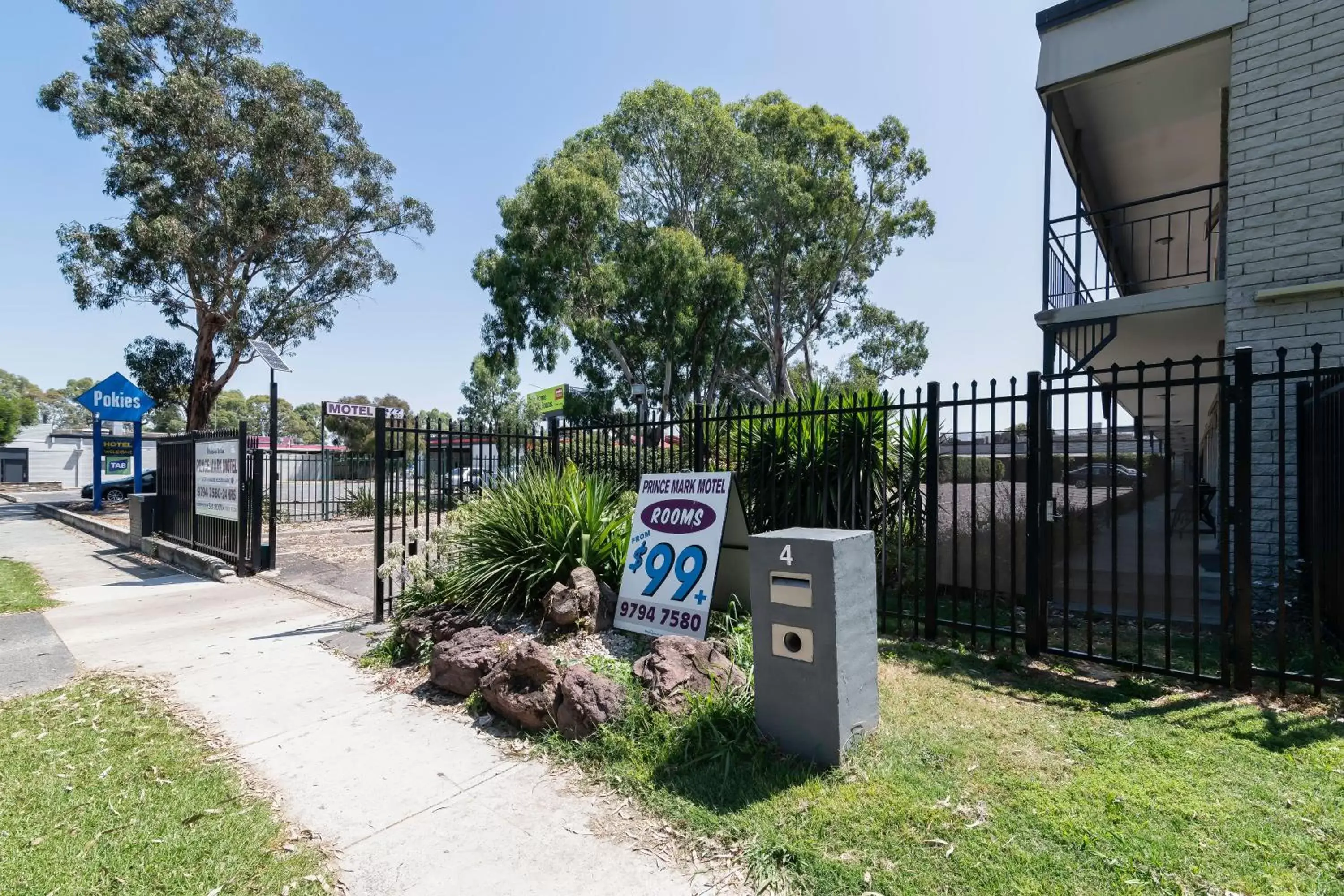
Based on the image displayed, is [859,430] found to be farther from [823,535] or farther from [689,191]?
[689,191]

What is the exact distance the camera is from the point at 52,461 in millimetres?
52062

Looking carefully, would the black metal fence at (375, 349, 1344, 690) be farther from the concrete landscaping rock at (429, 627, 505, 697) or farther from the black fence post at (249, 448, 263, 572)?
the black fence post at (249, 448, 263, 572)

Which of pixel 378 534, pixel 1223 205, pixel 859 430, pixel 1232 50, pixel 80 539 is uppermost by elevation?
pixel 1232 50

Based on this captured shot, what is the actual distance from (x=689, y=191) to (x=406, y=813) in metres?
24.6

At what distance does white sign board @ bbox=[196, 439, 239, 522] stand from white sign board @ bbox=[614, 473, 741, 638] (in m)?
7.10

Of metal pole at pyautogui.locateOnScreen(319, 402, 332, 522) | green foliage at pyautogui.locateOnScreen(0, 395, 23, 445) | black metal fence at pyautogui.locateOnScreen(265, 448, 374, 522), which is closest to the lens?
metal pole at pyautogui.locateOnScreen(319, 402, 332, 522)

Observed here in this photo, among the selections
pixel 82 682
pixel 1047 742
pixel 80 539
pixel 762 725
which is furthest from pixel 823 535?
pixel 80 539

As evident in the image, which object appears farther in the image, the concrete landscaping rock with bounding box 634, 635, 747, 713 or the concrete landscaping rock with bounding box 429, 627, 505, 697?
the concrete landscaping rock with bounding box 429, 627, 505, 697

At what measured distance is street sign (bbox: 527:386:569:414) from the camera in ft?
104

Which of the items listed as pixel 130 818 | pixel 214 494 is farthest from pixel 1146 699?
pixel 214 494

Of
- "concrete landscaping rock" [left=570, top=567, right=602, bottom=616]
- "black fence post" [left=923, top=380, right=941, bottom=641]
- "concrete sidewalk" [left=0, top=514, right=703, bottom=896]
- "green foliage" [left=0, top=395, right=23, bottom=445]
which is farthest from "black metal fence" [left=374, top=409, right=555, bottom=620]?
"green foliage" [left=0, top=395, right=23, bottom=445]

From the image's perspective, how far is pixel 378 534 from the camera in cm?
718

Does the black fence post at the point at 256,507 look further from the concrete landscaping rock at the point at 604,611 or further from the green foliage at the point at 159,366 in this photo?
the green foliage at the point at 159,366

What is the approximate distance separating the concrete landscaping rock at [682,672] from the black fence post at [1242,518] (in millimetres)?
3185
